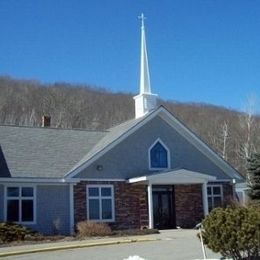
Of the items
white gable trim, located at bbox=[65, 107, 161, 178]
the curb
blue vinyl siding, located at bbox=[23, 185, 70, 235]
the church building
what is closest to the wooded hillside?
the church building

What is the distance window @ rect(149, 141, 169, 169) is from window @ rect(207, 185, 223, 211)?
337 centimetres

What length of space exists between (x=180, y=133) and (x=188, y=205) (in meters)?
4.22

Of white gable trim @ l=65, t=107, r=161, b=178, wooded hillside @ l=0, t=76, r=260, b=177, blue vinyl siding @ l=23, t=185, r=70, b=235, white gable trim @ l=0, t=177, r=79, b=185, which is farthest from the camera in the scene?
wooded hillside @ l=0, t=76, r=260, b=177

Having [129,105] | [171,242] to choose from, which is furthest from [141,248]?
[129,105]

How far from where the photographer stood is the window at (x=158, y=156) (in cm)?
3055

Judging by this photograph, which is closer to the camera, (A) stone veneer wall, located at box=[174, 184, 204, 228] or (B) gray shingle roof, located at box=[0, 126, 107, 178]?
(B) gray shingle roof, located at box=[0, 126, 107, 178]

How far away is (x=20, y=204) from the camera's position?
26.8 metres

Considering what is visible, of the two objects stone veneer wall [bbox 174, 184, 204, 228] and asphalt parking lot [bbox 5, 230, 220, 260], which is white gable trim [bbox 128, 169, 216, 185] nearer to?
stone veneer wall [bbox 174, 184, 204, 228]

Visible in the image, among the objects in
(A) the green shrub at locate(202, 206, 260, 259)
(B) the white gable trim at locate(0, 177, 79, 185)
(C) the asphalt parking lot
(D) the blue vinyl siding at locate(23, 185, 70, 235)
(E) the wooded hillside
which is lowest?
(C) the asphalt parking lot

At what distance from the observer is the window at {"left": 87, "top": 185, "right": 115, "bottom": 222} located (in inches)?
1113

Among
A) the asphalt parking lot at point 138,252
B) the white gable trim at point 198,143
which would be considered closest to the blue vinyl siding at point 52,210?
the white gable trim at point 198,143

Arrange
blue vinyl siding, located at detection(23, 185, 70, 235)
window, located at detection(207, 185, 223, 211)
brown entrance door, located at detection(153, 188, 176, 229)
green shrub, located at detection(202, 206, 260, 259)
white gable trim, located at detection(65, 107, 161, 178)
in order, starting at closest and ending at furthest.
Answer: green shrub, located at detection(202, 206, 260, 259)
blue vinyl siding, located at detection(23, 185, 70, 235)
white gable trim, located at detection(65, 107, 161, 178)
brown entrance door, located at detection(153, 188, 176, 229)
window, located at detection(207, 185, 223, 211)

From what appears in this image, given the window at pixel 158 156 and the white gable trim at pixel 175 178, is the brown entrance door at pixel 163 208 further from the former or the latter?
the window at pixel 158 156

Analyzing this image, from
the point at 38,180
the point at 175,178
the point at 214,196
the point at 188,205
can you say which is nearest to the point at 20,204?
the point at 38,180
